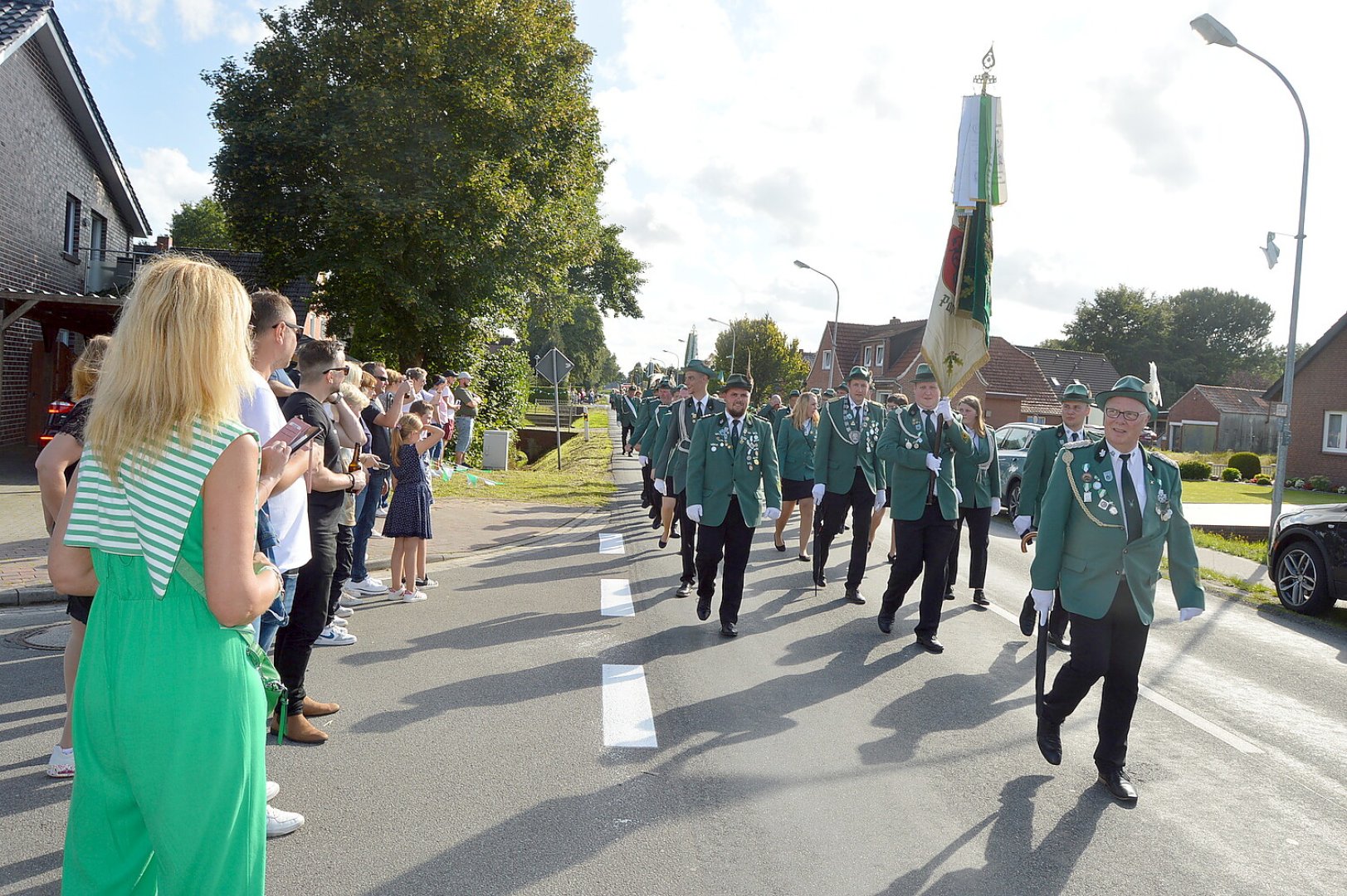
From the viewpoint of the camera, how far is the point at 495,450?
2338 cm

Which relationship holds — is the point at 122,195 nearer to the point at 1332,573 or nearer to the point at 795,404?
the point at 795,404

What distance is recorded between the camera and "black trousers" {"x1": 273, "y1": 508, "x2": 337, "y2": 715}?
15.1 feet

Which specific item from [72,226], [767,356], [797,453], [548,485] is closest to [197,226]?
[767,356]

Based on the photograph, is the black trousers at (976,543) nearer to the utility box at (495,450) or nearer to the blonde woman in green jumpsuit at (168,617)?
the blonde woman in green jumpsuit at (168,617)

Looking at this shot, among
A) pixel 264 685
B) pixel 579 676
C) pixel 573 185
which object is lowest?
pixel 579 676

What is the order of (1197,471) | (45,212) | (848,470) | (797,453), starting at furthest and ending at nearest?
(1197,471), (45,212), (797,453), (848,470)

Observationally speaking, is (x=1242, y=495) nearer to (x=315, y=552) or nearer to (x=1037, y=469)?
(x=1037, y=469)

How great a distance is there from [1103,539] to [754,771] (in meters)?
2.01

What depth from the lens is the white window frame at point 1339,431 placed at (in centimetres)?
3097

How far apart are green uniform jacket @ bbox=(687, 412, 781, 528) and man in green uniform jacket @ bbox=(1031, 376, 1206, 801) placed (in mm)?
2913

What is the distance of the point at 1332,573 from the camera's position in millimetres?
9391

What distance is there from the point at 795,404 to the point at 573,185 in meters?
15.7

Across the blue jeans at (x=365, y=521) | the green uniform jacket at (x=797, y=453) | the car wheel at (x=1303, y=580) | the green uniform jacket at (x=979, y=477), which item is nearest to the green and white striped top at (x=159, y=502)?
the blue jeans at (x=365, y=521)

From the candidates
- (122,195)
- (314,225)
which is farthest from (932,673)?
(122,195)
